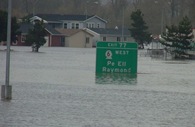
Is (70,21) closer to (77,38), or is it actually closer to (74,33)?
(77,38)

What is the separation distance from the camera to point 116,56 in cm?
4038

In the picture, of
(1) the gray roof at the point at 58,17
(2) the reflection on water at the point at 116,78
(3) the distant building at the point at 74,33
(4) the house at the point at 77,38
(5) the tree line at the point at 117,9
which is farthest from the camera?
(5) the tree line at the point at 117,9

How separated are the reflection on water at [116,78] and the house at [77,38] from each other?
7876cm

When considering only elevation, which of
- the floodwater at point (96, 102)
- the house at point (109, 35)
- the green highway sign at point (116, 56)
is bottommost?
the floodwater at point (96, 102)

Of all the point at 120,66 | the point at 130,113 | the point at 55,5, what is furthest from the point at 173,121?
the point at 55,5

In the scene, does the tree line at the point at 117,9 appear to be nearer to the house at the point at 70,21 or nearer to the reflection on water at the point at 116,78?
the house at the point at 70,21

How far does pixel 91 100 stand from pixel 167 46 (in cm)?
5382

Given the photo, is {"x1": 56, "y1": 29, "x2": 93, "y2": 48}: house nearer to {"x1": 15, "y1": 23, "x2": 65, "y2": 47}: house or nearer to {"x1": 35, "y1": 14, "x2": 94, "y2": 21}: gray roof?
{"x1": 15, "y1": 23, "x2": 65, "y2": 47}: house

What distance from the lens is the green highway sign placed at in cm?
4038

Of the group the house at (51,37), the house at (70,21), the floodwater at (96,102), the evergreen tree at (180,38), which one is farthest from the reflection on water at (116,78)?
the house at (70,21)

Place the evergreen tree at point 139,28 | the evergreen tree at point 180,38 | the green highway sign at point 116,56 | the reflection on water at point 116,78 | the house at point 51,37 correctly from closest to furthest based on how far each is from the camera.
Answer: the reflection on water at point 116,78
the green highway sign at point 116,56
the evergreen tree at point 180,38
the evergreen tree at point 139,28
the house at point 51,37

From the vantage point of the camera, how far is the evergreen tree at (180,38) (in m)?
74.1

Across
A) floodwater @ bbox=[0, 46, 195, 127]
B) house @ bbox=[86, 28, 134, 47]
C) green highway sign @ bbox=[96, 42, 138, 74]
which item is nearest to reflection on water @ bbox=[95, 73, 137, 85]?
floodwater @ bbox=[0, 46, 195, 127]

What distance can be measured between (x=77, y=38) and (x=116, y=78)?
8671 centimetres
